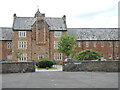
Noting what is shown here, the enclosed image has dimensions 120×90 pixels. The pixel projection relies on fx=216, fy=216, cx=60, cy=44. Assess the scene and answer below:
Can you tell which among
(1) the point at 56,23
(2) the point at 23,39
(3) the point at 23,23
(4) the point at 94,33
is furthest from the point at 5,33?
(4) the point at 94,33

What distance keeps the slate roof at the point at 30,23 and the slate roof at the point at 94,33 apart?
22.6ft

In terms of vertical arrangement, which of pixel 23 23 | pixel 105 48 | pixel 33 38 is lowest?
pixel 105 48

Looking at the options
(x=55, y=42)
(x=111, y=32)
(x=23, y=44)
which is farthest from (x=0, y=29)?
(x=111, y=32)

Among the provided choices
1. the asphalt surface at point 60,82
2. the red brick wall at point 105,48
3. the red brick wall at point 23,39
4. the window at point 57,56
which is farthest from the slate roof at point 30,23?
the asphalt surface at point 60,82

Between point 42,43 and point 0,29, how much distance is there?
14251 mm

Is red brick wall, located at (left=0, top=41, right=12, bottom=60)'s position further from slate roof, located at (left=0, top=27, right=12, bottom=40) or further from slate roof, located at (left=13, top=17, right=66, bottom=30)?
slate roof, located at (left=13, top=17, right=66, bottom=30)

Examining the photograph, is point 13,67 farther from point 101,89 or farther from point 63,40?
point 63,40

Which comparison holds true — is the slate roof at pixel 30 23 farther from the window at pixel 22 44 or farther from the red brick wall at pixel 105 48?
the red brick wall at pixel 105 48

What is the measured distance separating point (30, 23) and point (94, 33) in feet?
61.0

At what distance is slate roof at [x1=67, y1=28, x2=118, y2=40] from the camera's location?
59.8 metres

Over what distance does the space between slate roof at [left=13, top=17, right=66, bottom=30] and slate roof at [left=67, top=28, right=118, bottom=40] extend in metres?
6.88

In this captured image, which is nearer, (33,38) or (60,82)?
(60,82)

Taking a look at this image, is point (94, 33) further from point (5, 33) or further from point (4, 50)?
point (4, 50)

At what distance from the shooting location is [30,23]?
54.4 meters
